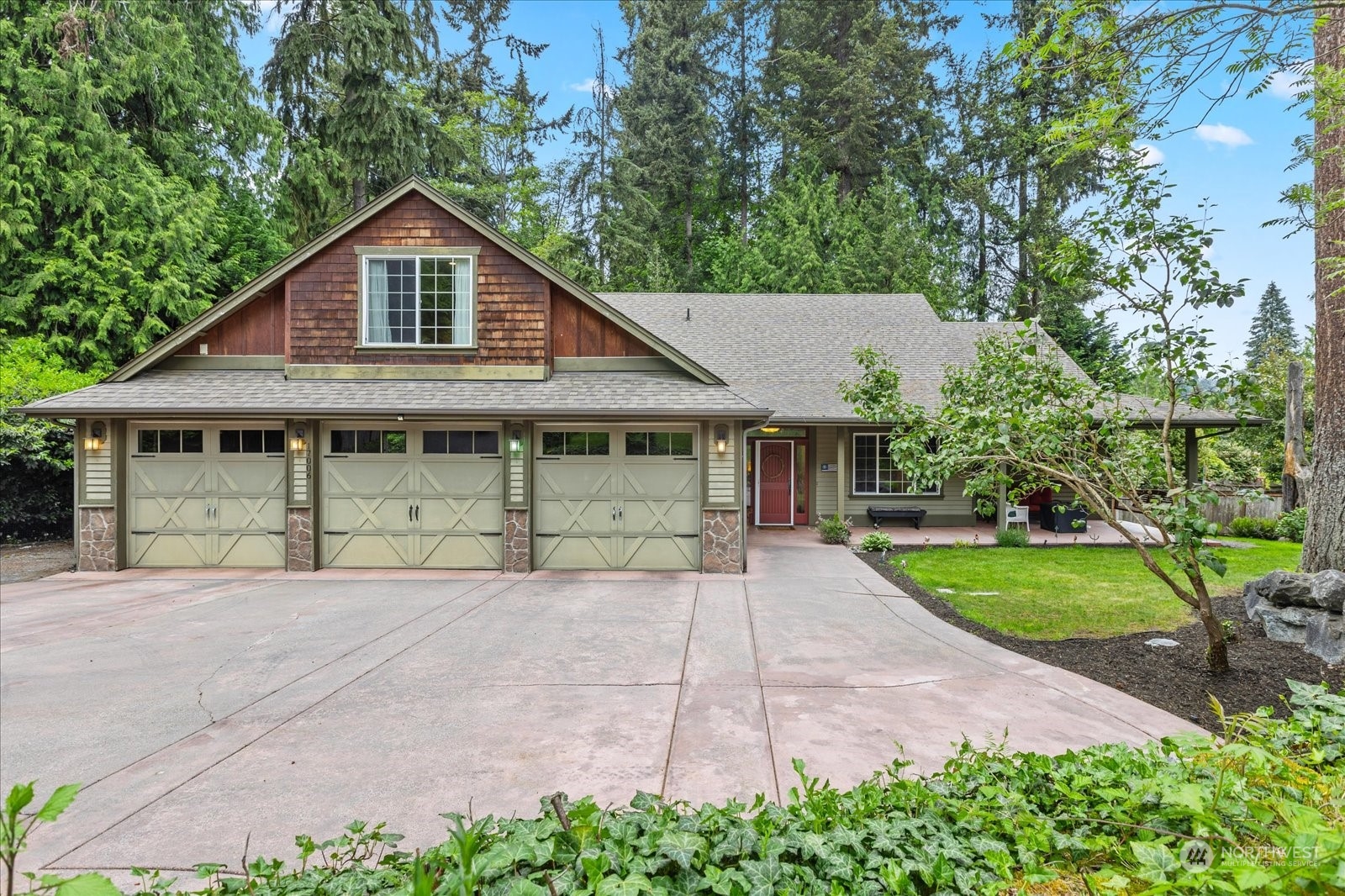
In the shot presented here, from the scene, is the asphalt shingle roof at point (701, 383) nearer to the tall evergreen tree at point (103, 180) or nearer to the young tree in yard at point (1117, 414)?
the young tree in yard at point (1117, 414)

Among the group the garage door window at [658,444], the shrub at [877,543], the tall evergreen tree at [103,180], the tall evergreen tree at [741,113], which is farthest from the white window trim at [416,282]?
the tall evergreen tree at [741,113]

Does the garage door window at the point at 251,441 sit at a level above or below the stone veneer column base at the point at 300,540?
above

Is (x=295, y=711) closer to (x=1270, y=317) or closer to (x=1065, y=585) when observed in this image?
(x=1065, y=585)

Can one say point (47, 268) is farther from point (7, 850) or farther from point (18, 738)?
point (7, 850)

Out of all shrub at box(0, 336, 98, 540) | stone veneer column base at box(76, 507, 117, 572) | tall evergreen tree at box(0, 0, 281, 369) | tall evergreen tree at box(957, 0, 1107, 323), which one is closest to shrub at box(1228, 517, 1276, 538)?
tall evergreen tree at box(957, 0, 1107, 323)

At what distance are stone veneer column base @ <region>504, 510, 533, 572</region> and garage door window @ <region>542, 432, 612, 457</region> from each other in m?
1.03

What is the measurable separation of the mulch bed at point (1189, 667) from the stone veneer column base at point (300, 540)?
8777 millimetres

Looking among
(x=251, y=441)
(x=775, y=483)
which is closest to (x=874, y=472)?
(x=775, y=483)

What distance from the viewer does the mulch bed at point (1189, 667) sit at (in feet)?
14.1

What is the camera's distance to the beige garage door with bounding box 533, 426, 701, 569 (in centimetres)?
933

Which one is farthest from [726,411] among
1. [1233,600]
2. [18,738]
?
[18,738]

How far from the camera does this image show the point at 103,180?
13.2 m

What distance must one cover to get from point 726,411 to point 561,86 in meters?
22.3

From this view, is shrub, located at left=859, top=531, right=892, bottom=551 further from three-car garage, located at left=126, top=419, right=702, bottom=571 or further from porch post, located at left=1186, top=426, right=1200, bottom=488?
porch post, located at left=1186, top=426, right=1200, bottom=488
